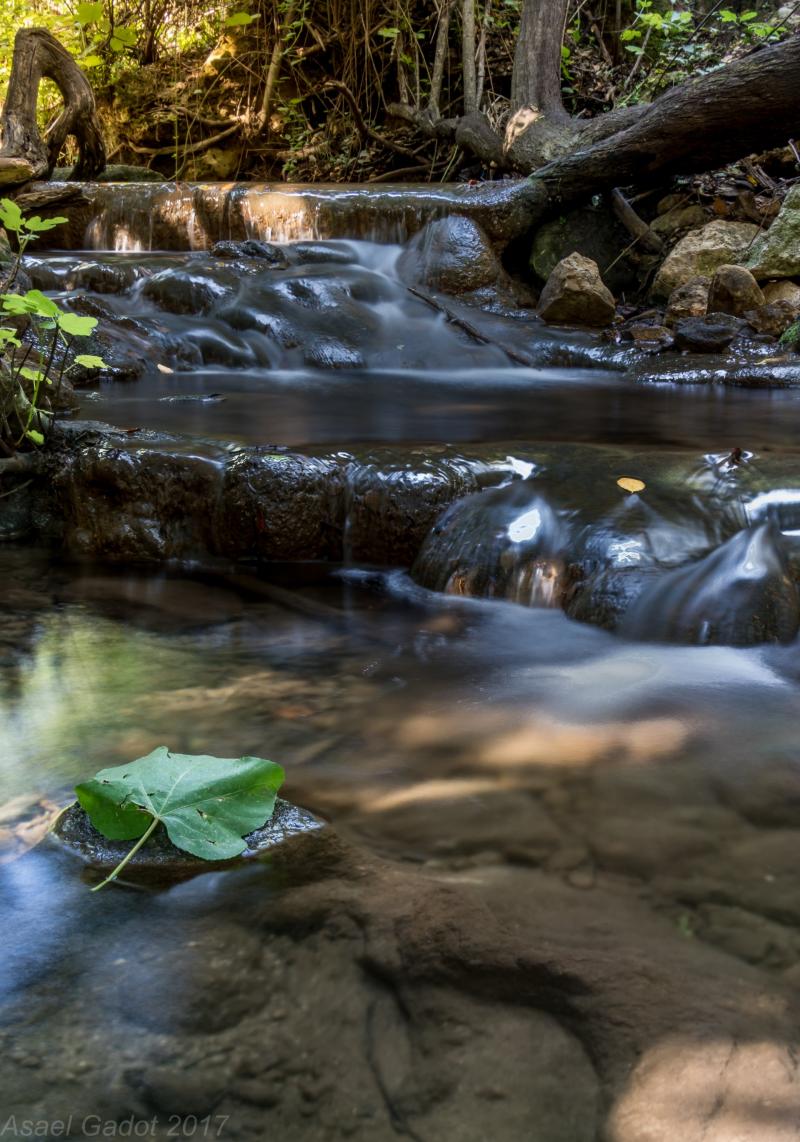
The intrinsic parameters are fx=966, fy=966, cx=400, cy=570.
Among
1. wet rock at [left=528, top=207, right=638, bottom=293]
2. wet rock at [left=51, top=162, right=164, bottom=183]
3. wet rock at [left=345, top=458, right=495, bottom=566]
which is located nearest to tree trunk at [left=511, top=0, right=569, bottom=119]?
wet rock at [left=528, top=207, right=638, bottom=293]

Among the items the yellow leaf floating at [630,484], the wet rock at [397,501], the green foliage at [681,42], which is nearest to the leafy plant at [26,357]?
the wet rock at [397,501]

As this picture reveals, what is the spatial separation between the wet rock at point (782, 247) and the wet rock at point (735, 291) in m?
0.41

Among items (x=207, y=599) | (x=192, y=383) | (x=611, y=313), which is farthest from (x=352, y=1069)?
(x=611, y=313)

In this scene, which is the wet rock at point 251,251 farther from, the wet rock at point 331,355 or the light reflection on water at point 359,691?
the light reflection on water at point 359,691

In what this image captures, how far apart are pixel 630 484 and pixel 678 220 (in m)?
6.72

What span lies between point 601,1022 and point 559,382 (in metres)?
5.47

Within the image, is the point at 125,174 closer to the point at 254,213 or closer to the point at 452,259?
the point at 254,213

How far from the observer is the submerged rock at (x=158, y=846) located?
150 cm

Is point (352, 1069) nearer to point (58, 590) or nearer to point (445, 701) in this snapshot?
point (445, 701)

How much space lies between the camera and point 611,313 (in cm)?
785

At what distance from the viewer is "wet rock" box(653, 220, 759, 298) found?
8.17 metres

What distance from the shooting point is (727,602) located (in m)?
2.69

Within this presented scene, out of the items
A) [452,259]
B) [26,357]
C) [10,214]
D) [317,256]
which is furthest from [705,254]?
[10,214]

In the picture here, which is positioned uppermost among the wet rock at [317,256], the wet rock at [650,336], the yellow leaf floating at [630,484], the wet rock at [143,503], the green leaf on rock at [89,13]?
the wet rock at [317,256]
